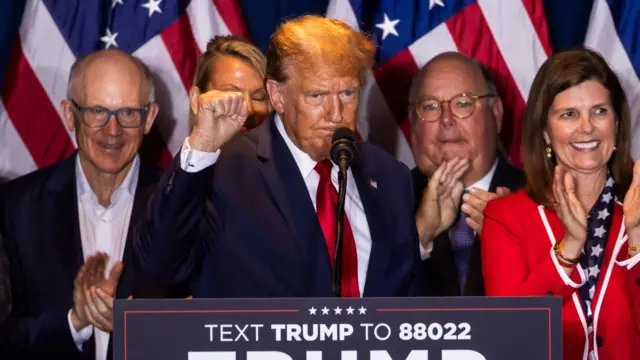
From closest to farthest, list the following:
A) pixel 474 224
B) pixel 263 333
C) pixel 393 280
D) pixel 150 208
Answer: pixel 263 333
pixel 150 208
pixel 393 280
pixel 474 224

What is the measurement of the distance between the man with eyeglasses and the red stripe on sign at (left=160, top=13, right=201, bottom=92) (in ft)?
3.26

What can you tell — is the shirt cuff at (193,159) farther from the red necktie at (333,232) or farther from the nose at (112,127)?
the nose at (112,127)

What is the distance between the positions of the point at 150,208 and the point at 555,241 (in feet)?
3.91

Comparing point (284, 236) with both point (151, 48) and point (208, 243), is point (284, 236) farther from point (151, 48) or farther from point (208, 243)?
point (151, 48)

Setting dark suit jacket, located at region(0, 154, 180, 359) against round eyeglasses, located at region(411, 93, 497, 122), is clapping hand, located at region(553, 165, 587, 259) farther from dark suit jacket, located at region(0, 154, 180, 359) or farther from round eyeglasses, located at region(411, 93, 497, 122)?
dark suit jacket, located at region(0, 154, 180, 359)

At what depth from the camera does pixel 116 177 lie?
398cm

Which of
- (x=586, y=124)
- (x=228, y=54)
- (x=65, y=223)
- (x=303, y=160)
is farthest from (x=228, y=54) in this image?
(x=586, y=124)

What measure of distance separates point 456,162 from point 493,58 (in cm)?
91

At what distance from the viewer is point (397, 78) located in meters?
4.57

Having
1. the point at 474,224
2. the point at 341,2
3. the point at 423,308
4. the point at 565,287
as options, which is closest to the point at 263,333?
the point at 423,308

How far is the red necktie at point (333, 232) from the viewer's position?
9.78ft

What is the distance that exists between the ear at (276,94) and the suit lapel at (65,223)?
108 cm

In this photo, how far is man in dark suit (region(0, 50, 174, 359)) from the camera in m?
3.67

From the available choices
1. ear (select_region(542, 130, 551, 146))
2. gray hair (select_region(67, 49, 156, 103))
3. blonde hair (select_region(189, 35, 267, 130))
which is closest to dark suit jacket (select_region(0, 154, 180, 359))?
gray hair (select_region(67, 49, 156, 103))
